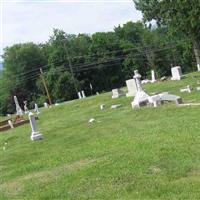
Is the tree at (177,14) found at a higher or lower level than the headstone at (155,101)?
higher

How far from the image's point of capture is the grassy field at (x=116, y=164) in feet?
28.5

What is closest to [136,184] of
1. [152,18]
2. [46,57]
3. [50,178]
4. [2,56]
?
[50,178]

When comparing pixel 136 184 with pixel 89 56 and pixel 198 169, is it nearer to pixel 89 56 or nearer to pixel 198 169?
pixel 198 169

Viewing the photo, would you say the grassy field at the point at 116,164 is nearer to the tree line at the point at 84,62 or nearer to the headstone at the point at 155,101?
the headstone at the point at 155,101

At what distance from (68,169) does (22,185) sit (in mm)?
1127

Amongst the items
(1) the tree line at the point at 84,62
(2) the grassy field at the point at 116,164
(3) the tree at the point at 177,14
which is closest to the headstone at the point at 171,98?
(2) the grassy field at the point at 116,164

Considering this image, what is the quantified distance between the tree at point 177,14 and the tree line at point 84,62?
30.5 m

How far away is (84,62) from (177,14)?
45.2 meters

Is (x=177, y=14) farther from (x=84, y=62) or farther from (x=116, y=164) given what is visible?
(x=84, y=62)

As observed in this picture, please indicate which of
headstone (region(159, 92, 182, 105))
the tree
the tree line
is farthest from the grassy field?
the tree line

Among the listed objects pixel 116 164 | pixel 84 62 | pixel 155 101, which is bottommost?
pixel 116 164

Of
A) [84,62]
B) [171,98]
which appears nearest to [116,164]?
[171,98]

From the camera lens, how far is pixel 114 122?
19453 millimetres

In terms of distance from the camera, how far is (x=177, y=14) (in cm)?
4341
